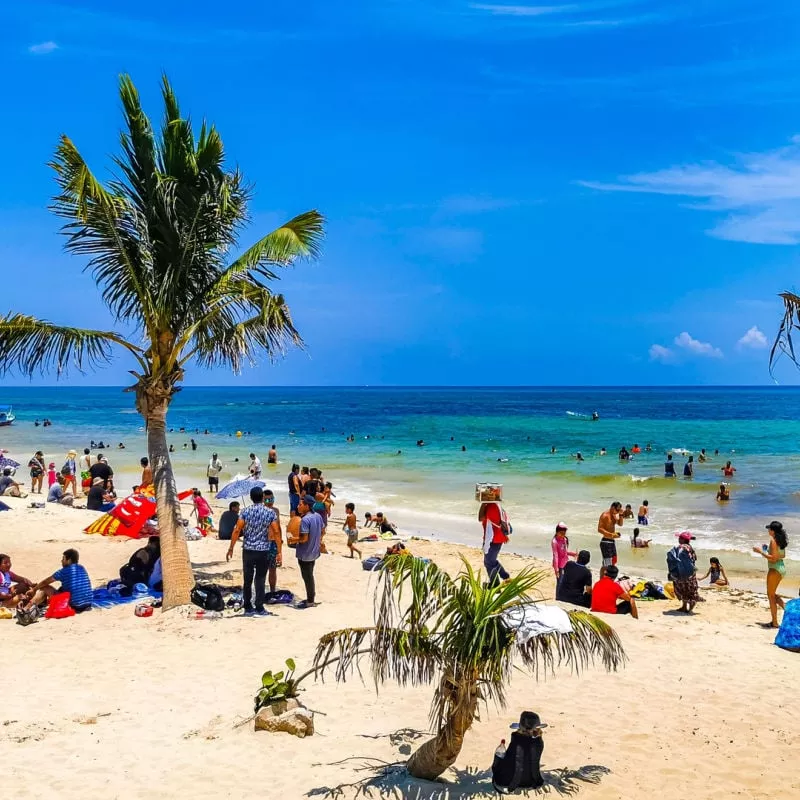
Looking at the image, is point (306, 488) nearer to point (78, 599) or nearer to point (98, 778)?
point (78, 599)

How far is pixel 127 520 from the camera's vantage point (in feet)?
49.9

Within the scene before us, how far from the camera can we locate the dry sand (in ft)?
19.0

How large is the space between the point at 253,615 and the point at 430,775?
481 cm

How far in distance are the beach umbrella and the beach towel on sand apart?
11611 mm

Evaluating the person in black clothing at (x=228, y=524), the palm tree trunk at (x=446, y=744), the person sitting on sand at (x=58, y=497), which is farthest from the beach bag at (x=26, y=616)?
the person sitting on sand at (x=58, y=497)

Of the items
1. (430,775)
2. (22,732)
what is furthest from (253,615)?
(430,775)

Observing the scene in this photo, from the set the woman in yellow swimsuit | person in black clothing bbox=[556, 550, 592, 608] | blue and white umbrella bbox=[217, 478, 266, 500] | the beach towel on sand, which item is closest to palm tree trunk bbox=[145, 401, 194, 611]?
blue and white umbrella bbox=[217, 478, 266, 500]

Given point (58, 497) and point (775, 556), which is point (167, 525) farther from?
point (58, 497)

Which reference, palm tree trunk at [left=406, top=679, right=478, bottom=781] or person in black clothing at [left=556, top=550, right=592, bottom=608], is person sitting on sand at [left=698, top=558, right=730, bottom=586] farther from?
palm tree trunk at [left=406, top=679, right=478, bottom=781]

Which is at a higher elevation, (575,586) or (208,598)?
(575,586)

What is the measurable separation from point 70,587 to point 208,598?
185cm

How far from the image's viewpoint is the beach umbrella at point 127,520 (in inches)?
595

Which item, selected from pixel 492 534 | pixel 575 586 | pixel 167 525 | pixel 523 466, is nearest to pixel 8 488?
pixel 167 525

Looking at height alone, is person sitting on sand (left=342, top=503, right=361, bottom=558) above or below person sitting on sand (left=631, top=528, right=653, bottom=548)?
above
